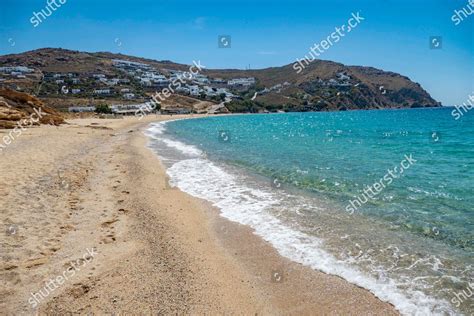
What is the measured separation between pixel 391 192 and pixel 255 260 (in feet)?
24.9

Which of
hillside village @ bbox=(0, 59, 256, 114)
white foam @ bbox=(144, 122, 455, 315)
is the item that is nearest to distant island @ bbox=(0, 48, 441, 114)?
hillside village @ bbox=(0, 59, 256, 114)

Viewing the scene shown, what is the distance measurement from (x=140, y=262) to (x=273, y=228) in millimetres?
3736

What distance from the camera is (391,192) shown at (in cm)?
1226

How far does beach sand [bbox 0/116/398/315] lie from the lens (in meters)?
5.31

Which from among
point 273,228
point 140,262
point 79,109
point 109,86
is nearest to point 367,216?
point 273,228

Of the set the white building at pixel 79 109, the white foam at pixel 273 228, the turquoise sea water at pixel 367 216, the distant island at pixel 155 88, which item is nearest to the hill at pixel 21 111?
the turquoise sea water at pixel 367 216

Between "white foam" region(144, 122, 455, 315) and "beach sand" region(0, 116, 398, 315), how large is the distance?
10.9 inches

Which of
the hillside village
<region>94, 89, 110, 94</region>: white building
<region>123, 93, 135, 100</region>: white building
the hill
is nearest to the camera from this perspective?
the hill

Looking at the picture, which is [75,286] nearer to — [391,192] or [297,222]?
[297,222]

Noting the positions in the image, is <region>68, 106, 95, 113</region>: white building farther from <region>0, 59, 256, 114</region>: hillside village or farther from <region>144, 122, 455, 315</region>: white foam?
<region>144, 122, 455, 315</region>: white foam

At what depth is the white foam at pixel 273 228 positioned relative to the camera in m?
5.50

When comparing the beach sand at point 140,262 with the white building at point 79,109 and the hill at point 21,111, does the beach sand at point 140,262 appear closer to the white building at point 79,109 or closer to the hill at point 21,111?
the hill at point 21,111

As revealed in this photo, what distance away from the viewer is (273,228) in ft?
28.9

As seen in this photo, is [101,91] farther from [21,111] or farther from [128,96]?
[21,111]
